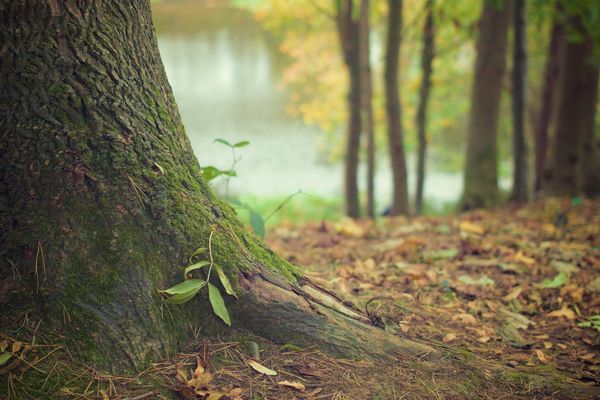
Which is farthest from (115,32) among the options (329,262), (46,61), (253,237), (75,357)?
(329,262)

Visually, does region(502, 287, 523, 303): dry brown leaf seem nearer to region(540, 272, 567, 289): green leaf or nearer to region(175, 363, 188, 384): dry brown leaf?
region(540, 272, 567, 289): green leaf

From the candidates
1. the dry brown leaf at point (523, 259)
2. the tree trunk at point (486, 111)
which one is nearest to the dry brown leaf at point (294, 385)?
the dry brown leaf at point (523, 259)

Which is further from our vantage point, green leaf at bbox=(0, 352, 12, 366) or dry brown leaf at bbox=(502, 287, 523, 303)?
dry brown leaf at bbox=(502, 287, 523, 303)

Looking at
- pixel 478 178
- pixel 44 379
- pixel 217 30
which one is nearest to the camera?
pixel 44 379

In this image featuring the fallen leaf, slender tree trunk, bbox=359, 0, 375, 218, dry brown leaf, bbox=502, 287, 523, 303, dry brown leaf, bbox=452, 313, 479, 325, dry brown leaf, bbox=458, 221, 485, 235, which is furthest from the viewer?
slender tree trunk, bbox=359, 0, 375, 218

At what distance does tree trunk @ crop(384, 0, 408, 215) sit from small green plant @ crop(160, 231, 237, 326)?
689 cm

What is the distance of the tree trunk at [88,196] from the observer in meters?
2.00

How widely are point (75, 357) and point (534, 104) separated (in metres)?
16.4

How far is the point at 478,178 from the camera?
7953 mm

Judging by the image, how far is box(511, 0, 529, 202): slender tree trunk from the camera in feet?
22.7

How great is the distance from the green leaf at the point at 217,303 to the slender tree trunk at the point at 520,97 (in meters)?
5.91

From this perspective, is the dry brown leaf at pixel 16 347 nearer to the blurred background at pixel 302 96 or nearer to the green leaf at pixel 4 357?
the green leaf at pixel 4 357

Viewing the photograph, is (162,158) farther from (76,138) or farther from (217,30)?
(217,30)

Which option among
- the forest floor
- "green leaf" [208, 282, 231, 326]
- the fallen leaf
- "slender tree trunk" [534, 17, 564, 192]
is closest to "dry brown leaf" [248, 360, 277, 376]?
the forest floor
